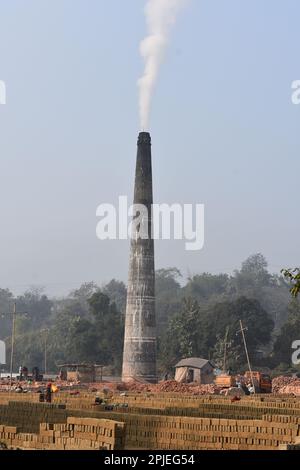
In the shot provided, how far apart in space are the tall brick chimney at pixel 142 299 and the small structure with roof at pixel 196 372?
35.1 feet

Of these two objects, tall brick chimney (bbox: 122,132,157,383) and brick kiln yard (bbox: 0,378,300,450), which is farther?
tall brick chimney (bbox: 122,132,157,383)

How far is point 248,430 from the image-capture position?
18891 mm

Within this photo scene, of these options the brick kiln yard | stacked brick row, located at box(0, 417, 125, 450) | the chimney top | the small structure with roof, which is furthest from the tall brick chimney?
stacked brick row, located at box(0, 417, 125, 450)

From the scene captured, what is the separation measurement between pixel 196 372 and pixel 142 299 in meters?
12.8

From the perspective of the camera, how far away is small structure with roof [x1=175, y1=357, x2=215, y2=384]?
223 ft

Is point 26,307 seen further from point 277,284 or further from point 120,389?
point 120,389

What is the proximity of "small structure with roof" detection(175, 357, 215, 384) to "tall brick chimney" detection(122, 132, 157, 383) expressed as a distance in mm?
10685

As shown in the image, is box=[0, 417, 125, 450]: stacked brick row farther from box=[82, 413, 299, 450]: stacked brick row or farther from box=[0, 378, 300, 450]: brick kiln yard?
box=[82, 413, 299, 450]: stacked brick row

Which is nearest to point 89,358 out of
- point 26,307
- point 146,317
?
point 146,317

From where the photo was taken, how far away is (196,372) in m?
68.2

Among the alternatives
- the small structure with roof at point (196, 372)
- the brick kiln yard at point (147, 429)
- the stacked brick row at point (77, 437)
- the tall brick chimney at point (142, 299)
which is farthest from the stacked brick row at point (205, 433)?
the small structure with roof at point (196, 372)

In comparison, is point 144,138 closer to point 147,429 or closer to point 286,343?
point 286,343

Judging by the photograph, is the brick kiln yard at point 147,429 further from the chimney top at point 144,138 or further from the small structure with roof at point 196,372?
the small structure with roof at point 196,372

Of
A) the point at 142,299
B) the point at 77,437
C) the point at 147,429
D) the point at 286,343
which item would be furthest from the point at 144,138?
the point at 77,437
